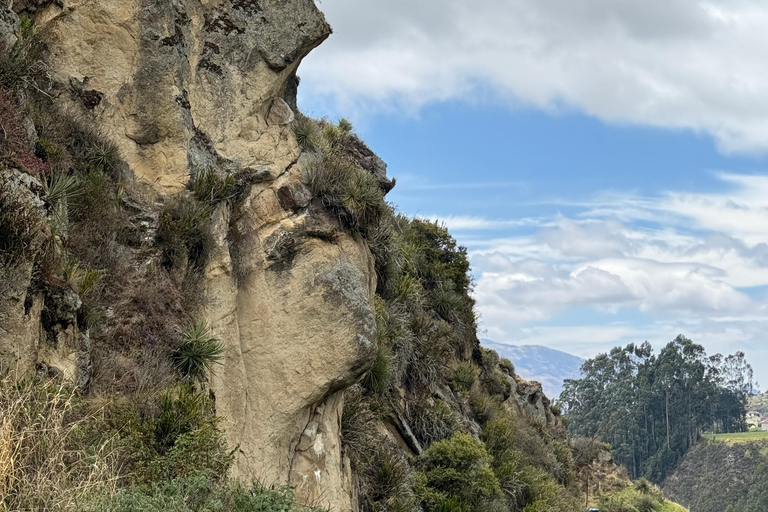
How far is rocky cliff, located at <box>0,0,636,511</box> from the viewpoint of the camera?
25.0 feet

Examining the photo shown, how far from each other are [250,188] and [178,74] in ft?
6.20

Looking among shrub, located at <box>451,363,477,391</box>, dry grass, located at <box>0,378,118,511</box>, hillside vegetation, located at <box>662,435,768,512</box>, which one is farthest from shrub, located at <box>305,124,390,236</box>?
hillside vegetation, located at <box>662,435,768,512</box>

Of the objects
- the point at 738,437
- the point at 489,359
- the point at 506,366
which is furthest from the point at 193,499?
the point at 738,437

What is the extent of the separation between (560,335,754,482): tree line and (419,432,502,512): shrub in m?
96.1

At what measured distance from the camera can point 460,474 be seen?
1575cm

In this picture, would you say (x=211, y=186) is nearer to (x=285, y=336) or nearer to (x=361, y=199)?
(x=285, y=336)

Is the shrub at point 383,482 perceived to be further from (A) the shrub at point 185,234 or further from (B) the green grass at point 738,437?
(B) the green grass at point 738,437

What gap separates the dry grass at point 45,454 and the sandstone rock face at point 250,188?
398 centimetres

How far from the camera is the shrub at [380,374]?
14016mm

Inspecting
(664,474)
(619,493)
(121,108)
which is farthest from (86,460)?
(664,474)

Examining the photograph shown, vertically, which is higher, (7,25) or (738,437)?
(7,25)

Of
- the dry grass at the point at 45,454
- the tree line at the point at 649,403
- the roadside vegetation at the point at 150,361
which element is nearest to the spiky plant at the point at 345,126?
the roadside vegetation at the point at 150,361

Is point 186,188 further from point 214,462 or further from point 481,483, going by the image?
point 481,483

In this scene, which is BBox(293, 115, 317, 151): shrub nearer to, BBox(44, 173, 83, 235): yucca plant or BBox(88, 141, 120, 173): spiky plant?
BBox(88, 141, 120, 173): spiky plant
